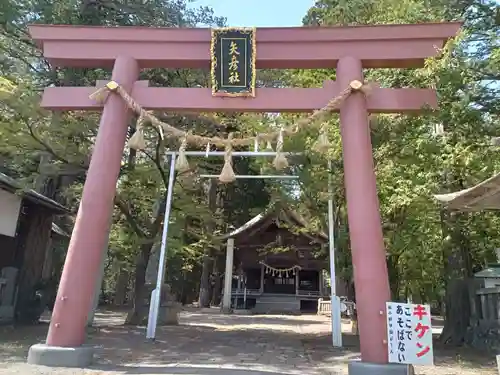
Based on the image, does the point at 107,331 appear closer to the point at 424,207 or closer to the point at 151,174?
the point at 151,174

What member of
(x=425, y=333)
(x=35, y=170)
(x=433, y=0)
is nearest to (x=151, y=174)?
(x=35, y=170)

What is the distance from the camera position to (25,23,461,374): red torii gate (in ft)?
22.0

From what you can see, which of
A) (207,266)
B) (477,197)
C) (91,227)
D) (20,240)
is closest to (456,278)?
(477,197)

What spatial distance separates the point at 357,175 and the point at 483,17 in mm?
4585

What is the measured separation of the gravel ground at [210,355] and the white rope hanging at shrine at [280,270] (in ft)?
44.9

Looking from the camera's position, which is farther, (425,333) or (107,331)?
(107,331)

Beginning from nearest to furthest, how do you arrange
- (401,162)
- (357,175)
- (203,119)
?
(357,175) < (401,162) < (203,119)

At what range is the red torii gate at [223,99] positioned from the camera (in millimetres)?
6711

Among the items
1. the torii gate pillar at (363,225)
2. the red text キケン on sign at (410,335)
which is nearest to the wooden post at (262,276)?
the torii gate pillar at (363,225)

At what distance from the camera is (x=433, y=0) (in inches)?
361

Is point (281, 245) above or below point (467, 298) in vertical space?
above

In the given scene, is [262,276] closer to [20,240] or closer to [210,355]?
[20,240]

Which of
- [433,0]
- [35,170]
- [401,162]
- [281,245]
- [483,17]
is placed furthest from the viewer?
[281,245]

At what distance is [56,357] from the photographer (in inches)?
242
